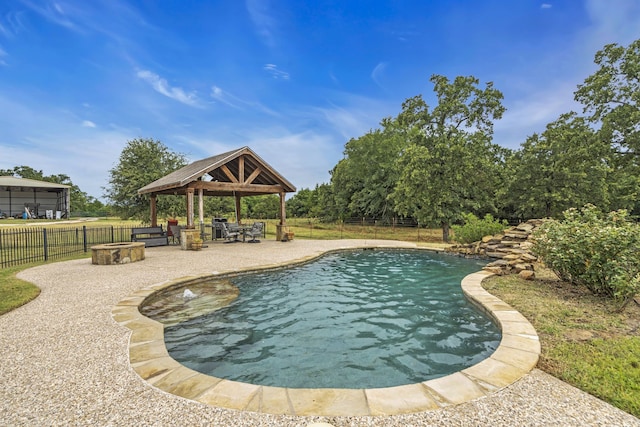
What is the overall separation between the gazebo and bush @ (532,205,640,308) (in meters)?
11.0

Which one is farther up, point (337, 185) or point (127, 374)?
point (337, 185)

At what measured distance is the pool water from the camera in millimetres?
3287

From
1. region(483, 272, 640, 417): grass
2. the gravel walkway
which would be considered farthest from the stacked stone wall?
the gravel walkway

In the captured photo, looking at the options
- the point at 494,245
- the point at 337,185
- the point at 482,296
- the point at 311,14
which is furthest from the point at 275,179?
the point at 337,185

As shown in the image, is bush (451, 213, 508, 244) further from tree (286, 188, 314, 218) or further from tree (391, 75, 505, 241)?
tree (286, 188, 314, 218)

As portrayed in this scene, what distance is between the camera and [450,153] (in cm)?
1739

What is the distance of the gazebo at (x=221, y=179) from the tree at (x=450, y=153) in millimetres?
8377

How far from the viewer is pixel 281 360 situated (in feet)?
11.6

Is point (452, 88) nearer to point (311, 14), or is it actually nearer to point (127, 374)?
point (311, 14)

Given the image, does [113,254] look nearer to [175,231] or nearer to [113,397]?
[175,231]

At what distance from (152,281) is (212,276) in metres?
1.30

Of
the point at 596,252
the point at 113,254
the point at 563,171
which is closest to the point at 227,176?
the point at 113,254

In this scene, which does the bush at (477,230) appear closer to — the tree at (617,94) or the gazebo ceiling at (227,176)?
the gazebo ceiling at (227,176)

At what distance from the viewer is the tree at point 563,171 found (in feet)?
58.6
